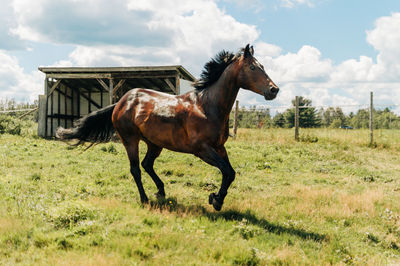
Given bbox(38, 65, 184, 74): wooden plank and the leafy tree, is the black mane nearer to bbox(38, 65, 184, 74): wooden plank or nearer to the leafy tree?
bbox(38, 65, 184, 74): wooden plank

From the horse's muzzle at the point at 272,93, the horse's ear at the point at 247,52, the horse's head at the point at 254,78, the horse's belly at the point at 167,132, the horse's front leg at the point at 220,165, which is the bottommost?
the horse's front leg at the point at 220,165

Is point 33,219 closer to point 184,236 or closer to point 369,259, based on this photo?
point 184,236

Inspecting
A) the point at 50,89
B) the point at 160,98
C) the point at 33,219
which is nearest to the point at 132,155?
the point at 160,98

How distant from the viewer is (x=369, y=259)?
160 inches

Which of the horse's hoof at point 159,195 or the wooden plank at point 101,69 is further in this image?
the wooden plank at point 101,69

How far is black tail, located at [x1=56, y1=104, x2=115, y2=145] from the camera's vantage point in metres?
7.07

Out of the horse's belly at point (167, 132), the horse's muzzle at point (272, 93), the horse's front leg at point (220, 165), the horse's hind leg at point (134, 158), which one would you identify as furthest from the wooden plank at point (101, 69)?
the horse's muzzle at point (272, 93)

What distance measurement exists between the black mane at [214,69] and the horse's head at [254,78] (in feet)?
1.31

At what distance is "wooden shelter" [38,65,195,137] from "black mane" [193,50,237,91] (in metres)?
9.99

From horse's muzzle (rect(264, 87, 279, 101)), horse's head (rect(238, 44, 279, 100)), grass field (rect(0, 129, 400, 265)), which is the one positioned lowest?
grass field (rect(0, 129, 400, 265))

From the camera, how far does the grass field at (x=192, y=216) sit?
3.88m

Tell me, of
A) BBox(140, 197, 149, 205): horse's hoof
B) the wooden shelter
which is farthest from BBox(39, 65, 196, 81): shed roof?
BBox(140, 197, 149, 205): horse's hoof

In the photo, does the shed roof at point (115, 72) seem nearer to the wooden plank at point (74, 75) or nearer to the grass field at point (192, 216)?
the wooden plank at point (74, 75)

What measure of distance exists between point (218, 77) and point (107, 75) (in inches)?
558
